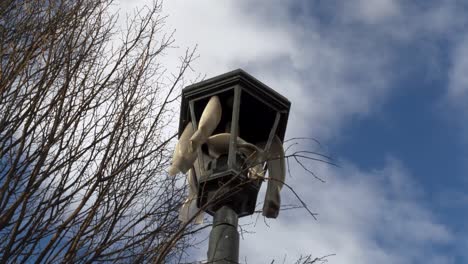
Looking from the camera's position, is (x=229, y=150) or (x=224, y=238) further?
(x=229, y=150)

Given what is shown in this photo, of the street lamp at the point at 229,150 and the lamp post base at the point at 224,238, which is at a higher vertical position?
the street lamp at the point at 229,150

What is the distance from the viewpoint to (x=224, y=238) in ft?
9.30

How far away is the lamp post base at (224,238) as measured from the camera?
109 inches

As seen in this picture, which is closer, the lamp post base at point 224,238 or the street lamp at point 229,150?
the lamp post base at point 224,238

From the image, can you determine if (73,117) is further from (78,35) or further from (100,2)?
(100,2)

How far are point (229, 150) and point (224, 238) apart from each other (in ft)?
1.31

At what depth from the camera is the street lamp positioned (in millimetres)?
2902

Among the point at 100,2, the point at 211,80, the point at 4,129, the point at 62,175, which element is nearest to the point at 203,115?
the point at 211,80

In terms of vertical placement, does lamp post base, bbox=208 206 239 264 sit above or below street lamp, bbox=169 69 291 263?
below

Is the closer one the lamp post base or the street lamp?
the lamp post base

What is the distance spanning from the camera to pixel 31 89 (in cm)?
553

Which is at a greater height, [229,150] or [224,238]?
[229,150]

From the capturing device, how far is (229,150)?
9.76 ft

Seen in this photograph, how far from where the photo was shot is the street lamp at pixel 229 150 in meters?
2.90
